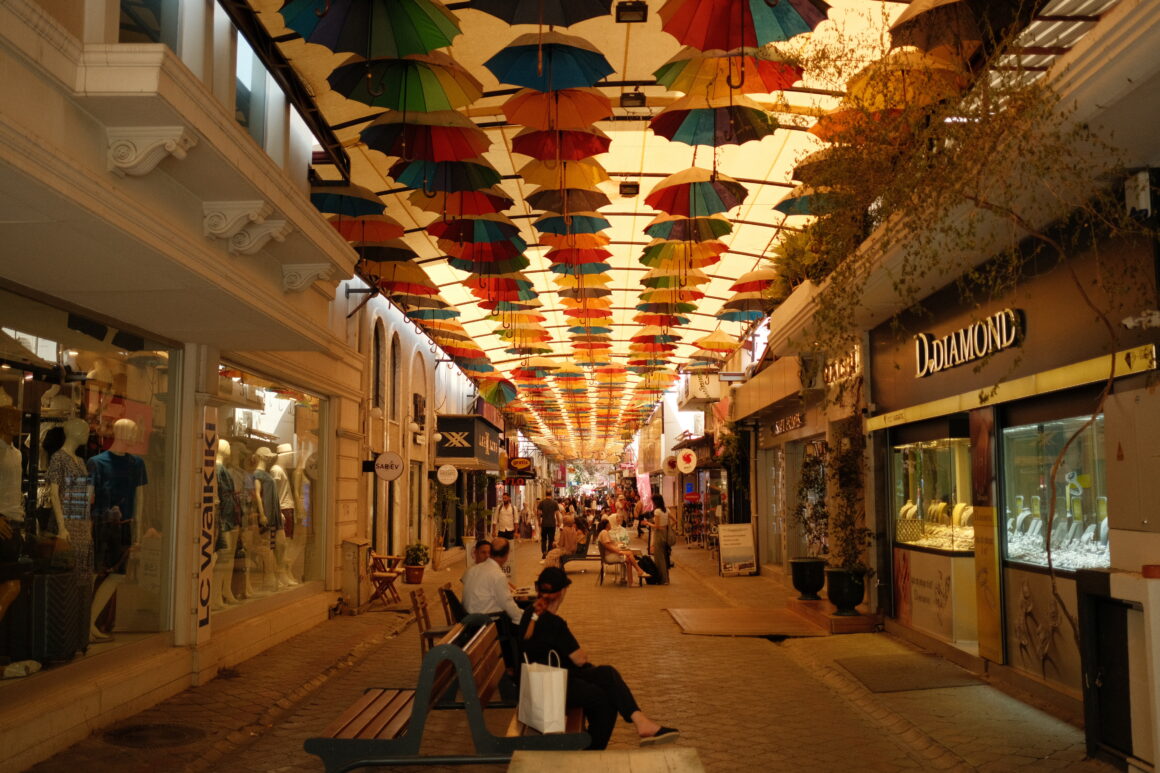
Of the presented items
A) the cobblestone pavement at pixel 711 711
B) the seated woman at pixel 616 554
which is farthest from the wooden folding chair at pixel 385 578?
the seated woman at pixel 616 554

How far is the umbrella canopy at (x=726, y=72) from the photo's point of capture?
9.10 metres

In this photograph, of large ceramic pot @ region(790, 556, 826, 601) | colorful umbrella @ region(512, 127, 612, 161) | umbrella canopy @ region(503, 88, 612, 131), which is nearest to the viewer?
umbrella canopy @ region(503, 88, 612, 131)

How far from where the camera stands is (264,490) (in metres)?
12.9

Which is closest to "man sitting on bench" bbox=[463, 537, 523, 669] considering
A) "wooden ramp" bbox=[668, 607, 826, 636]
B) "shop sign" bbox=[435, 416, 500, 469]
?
"wooden ramp" bbox=[668, 607, 826, 636]

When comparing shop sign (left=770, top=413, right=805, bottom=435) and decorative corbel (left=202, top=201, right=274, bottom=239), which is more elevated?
decorative corbel (left=202, top=201, right=274, bottom=239)

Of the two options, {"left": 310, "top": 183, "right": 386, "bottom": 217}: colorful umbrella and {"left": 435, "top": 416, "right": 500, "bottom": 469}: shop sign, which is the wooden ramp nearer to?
{"left": 310, "top": 183, "right": 386, "bottom": 217}: colorful umbrella

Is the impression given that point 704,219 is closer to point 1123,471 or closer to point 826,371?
point 826,371

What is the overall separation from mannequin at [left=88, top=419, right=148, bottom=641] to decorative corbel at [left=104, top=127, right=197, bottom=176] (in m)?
3.46

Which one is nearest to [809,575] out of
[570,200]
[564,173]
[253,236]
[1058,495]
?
[570,200]

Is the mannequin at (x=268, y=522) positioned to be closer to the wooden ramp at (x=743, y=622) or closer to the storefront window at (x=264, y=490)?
the storefront window at (x=264, y=490)

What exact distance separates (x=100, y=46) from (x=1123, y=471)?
270 inches

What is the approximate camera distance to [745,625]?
1352 cm

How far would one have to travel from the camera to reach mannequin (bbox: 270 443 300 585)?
44.0 ft

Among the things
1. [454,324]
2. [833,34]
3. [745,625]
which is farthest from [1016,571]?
[454,324]
